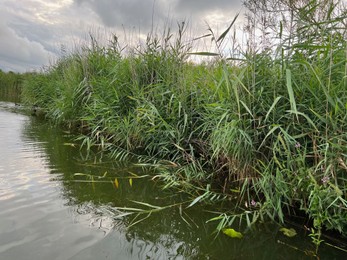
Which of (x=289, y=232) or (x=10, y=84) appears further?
(x=10, y=84)

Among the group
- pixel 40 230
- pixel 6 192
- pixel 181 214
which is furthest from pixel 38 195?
pixel 181 214

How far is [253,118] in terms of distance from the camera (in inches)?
97.1

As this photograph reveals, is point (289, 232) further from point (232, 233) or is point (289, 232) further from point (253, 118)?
point (253, 118)

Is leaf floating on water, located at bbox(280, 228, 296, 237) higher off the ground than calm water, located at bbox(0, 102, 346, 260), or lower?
higher

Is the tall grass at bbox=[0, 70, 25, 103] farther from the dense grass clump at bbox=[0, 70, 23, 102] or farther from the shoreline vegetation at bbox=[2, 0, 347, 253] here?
the shoreline vegetation at bbox=[2, 0, 347, 253]

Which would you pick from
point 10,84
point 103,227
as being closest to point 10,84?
point 10,84

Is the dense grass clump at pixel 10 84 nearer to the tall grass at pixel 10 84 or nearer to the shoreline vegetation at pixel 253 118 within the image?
the tall grass at pixel 10 84

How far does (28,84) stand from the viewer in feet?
33.1

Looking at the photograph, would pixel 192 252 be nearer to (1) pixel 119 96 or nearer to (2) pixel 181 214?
(2) pixel 181 214

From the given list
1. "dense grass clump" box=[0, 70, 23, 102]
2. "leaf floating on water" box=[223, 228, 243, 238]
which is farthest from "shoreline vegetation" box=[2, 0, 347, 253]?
"dense grass clump" box=[0, 70, 23, 102]

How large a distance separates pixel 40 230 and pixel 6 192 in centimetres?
84

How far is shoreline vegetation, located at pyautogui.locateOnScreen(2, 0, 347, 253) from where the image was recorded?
2.00 m

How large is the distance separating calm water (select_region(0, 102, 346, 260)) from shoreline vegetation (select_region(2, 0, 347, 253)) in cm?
16

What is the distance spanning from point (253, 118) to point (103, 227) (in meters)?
1.57
